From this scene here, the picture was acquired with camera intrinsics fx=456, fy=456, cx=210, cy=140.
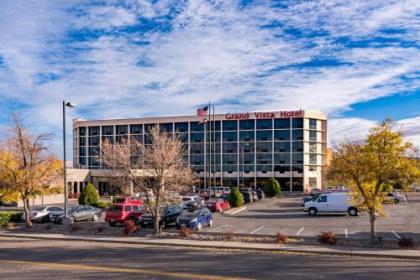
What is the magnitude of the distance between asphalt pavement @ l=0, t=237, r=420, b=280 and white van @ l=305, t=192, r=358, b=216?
778 inches

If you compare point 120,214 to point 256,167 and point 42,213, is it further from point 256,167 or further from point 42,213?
Result: point 256,167

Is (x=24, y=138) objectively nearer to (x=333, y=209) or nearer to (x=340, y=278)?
(x=340, y=278)

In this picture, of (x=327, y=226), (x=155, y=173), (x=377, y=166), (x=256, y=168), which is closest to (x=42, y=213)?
(x=155, y=173)

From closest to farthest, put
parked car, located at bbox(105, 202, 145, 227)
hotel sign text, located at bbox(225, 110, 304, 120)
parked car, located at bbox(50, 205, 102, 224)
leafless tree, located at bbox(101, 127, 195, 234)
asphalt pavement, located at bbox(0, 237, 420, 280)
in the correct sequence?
asphalt pavement, located at bbox(0, 237, 420, 280) → leafless tree, located at bbox(101, 127, 195, 234) → parked car, located at bbox(105, 202, 145, 227) → parked car, located at bbox(50, 205, 102, 224) → hotel sign text, located at bbox(225, 110, 304, 120)

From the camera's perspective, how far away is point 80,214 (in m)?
34.8

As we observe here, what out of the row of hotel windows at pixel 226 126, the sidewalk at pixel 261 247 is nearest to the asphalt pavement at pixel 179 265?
the sidewalk at pixel 261 247

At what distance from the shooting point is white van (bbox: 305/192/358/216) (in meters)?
37.3

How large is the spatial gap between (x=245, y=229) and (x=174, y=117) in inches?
3155

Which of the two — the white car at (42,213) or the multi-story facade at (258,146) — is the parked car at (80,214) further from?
the multi-story facade at (258,146)

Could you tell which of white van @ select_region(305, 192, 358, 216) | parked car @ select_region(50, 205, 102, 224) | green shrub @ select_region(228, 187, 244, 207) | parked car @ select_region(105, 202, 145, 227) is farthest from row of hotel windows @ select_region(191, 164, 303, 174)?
parked car @ select_region(105, 202, 145, 227)

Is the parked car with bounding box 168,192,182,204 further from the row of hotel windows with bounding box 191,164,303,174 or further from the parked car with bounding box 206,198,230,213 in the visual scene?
the row of hotel windows with bounding box 191,164,303,174

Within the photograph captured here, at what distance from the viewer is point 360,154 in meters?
21.2

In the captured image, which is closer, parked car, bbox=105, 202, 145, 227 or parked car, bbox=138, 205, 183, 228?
parked car, bbox=138, 205, 183, 228

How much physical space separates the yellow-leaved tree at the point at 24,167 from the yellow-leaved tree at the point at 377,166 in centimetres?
1805
